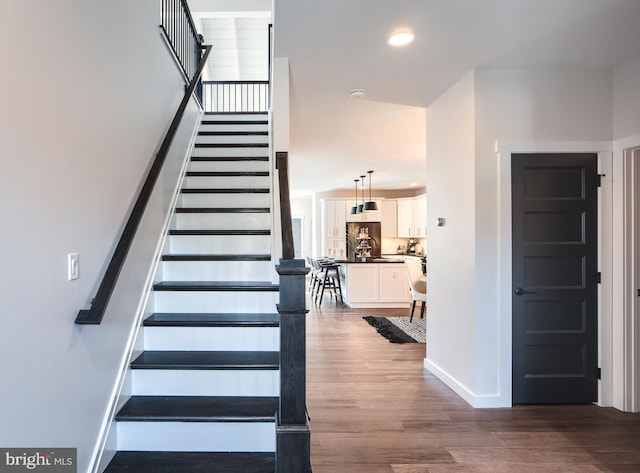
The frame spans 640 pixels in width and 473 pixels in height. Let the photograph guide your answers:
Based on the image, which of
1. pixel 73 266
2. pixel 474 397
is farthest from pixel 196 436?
pixel 474 397

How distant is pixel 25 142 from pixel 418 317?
5.91 metres

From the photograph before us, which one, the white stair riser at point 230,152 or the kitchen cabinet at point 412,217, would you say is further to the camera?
the kitchen cabinet at point 412,217

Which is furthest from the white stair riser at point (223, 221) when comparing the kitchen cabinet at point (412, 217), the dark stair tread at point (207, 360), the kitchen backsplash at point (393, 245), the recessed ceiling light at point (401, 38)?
the kitchen backsplash at point (393, 245)

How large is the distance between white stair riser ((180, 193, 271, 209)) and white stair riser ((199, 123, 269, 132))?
1481 mm

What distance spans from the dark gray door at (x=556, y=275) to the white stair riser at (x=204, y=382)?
208 centimetres

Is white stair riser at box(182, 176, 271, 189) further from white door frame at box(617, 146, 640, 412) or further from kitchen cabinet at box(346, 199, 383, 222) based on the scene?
Answer: kitchen cabinet at box(346, 199, 383, 222)

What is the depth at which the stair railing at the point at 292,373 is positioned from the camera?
1.68m

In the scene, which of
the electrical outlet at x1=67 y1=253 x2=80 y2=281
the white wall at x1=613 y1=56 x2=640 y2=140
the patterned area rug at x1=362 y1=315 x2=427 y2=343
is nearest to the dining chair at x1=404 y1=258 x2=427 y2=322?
the patterned area rug at x1=362 y1=315 x2=427 y2=343

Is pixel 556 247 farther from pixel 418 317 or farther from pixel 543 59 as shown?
pixel 418 317

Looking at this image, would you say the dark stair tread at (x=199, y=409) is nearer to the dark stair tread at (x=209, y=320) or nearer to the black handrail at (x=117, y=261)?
the dark stair tread at (x=209, y=320)

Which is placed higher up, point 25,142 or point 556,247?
point 25,142

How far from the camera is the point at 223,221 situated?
3400 millimetres

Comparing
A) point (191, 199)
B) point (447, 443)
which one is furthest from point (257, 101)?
point (447, 443)

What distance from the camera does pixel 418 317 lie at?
625 cm
